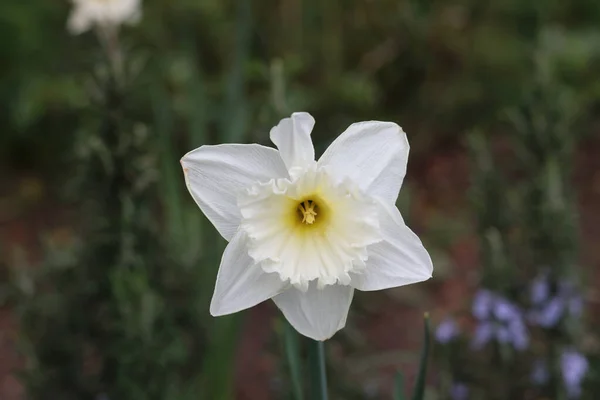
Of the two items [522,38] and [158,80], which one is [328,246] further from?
[522,38]

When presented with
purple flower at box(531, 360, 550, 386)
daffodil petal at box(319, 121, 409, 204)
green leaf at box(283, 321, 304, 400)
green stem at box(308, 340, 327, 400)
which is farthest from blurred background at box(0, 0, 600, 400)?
daffodil petal at box(319, 121, 409, 204)

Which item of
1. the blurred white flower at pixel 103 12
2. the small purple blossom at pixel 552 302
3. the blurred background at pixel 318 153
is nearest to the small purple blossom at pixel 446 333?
the blurred background at pixel 318 153

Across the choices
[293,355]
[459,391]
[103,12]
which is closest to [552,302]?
[459,391]

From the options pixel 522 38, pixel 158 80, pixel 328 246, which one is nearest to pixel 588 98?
pixel 522 38

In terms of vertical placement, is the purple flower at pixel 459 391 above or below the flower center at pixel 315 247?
below

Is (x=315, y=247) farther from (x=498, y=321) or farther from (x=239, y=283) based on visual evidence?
(x=498, y=321)

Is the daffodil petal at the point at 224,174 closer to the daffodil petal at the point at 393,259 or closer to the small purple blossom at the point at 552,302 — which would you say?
the daffodil petal at the point at 393,259

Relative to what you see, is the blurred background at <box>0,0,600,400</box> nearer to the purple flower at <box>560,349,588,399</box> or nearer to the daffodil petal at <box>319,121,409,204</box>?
the purple flower at <box>560,349,588,399</box>
